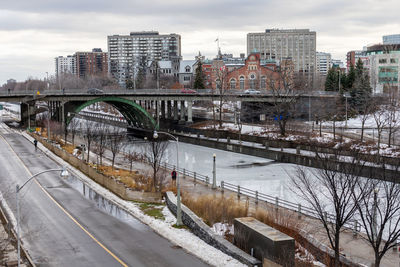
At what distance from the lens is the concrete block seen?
18.9 meters

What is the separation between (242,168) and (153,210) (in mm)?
22302

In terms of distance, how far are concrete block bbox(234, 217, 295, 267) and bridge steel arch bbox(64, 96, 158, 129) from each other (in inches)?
2331

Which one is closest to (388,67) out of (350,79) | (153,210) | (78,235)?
(350,79)

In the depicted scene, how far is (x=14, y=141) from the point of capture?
6562 centimetres

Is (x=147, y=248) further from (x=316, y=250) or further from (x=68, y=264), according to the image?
(x=316, y=250)

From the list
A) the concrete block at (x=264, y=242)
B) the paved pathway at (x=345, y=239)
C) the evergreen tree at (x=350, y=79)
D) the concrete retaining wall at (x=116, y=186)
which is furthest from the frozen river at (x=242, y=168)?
the evergreen tree at (x=350, y=79)

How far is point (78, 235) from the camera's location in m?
24.2

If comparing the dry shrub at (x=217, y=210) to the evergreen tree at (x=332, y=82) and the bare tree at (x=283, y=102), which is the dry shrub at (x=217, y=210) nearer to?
the bare tree at (x=283, y=102)

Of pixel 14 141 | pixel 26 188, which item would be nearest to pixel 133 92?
pixel 14 141

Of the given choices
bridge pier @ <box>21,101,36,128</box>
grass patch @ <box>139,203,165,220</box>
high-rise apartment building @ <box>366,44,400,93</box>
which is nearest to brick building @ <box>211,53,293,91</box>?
high-rise apartment building @ <box>366,44,400,93</box>

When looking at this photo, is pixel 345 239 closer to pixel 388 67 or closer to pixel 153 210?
pixel 153 210

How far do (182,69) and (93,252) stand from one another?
137226 mm

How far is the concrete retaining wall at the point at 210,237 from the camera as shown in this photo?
65.1 ft

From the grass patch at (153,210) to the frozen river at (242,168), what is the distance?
35.6 ft
